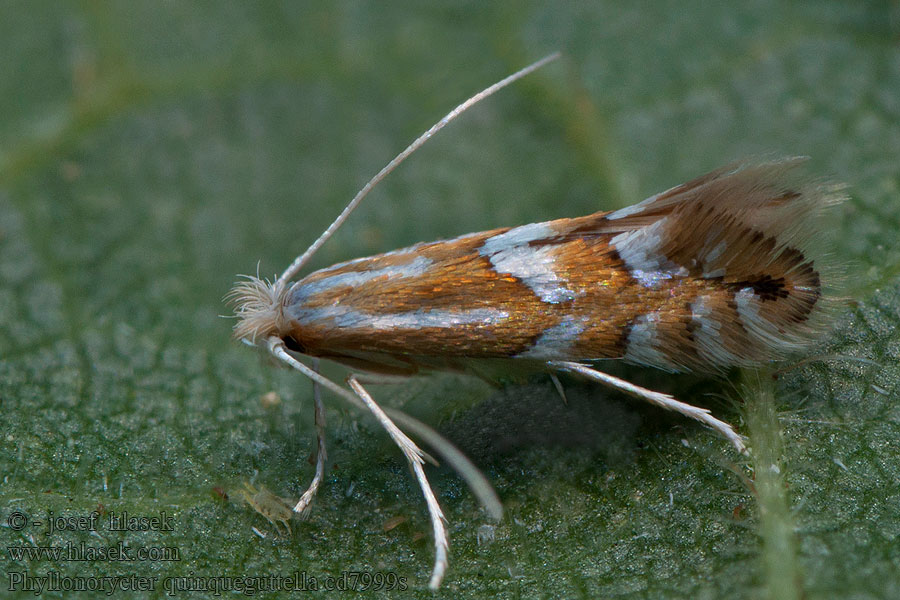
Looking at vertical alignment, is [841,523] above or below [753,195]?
below

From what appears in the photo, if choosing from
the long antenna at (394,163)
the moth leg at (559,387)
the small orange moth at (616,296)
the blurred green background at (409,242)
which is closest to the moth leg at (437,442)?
the small orange moth at (616,296)

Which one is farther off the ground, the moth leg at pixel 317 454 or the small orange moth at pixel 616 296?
the small orange moth at pixel 616 296

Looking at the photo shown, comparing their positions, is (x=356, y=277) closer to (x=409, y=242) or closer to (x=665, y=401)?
(x=409, y=242)

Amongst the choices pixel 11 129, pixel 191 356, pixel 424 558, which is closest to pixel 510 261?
pixel 424 558

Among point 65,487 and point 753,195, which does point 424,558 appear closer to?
point 65,487

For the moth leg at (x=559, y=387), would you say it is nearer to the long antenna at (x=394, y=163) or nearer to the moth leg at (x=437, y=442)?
the moth leg at (x=437, y=442)

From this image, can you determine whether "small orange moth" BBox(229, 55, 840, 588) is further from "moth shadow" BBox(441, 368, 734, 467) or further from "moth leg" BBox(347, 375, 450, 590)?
"moth shadow" BBox(441, 368, 734, 467)

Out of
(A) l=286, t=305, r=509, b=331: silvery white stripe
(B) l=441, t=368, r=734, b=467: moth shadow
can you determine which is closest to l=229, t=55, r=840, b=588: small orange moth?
(A) l=286, t=305, r=509, b=331: silvery white stripe
